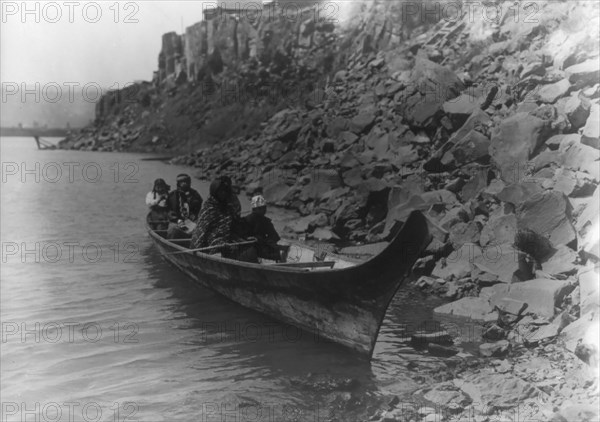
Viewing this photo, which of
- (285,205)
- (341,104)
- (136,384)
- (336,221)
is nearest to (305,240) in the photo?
(336,221)

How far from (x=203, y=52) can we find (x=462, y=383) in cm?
6668

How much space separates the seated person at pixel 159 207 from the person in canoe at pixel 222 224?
4480mm

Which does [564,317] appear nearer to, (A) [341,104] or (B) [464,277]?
(B) [464,277]

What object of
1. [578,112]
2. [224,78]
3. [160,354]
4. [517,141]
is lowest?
[160,354]

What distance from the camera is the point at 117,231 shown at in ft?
64.7

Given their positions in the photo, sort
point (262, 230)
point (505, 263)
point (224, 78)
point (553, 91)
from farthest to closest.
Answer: point (224, 78), point (553, 91), point (262, 230), point (505, 263)

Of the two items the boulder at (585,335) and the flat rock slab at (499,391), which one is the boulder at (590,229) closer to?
the boulder at (585,335)

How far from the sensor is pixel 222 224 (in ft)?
35.3

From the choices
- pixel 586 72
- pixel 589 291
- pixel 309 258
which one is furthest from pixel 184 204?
pixel 589 291

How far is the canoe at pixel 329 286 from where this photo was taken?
295 inches

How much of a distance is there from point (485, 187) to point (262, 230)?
5555 millimetres

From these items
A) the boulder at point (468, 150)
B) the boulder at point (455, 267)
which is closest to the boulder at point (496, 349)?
the boulder at point (455, 267)

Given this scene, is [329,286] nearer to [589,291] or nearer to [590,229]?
[589,291]

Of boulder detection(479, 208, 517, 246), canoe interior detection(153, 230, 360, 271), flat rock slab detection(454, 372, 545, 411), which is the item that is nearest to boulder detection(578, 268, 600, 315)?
flat rock slab detection(454, 372, 545, 411)
